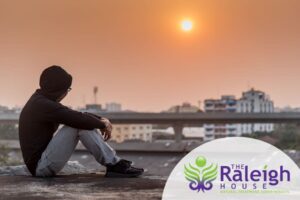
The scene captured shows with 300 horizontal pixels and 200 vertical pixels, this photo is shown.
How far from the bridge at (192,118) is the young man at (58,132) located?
4691 cm

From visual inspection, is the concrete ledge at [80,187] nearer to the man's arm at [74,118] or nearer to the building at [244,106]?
the man's arm at [74,118]

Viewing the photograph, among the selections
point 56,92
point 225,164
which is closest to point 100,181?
point 56,92

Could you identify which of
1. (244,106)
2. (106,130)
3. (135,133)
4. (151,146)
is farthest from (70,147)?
(244,106)

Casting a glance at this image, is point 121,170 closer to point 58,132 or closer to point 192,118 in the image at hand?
point 58,132

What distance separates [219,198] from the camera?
521 cm

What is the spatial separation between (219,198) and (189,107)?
308 feet

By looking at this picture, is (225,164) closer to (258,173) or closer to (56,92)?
(258,173)

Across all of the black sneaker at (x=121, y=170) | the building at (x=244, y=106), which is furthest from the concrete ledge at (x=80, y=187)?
the building at (x=244, y=106)

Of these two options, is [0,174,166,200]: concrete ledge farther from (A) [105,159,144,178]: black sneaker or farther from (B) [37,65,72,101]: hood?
(B) [37,65,72,101]: hood

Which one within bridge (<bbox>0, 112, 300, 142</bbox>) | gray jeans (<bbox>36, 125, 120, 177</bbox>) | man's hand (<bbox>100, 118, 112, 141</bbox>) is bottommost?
gray jeans (<bbox>36, 125, 120, 177</bbox>)

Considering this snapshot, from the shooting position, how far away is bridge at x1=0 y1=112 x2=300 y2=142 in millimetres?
55031

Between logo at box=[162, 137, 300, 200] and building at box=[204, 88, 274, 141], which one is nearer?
logo at box=[162, 137, 300, 200]

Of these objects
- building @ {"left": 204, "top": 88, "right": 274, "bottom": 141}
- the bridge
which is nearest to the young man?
the bridge

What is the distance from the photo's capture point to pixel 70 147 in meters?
6.48
